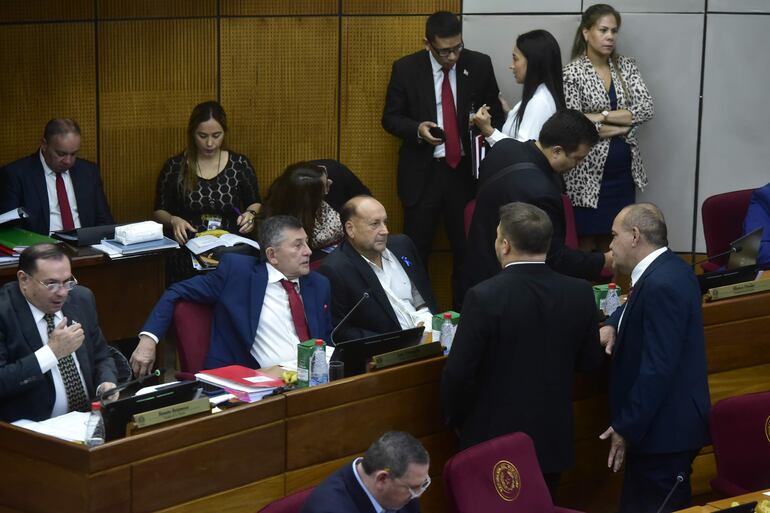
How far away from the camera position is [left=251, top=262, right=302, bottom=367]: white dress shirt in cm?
495

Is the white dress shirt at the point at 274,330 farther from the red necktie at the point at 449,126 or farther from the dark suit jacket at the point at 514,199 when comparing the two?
the red necktie at the point at 449,126

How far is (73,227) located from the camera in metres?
6.61

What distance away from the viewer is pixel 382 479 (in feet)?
11.6

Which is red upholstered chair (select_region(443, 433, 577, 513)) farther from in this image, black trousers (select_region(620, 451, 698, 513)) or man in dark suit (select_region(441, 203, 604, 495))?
black trousers (select_region(620, 451, 698, 513))

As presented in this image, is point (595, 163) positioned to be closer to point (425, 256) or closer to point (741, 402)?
point (425, 256)

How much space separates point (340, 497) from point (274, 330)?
5.11 feet

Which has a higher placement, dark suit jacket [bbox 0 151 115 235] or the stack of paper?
dark suit jacket [bbox 0 151 115 235]

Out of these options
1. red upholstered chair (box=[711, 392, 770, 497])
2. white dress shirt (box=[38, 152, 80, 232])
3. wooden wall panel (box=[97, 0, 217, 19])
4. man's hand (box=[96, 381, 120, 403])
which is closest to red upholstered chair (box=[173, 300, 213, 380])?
man's hand (box=[96, 381, 120, 403])

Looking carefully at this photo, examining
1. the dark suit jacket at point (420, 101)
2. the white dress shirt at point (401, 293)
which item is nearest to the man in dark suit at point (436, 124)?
the dark suit jacket at point (420, 101)

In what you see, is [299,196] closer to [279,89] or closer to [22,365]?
[279,89]

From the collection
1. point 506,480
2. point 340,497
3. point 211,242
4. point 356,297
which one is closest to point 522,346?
point 506,480

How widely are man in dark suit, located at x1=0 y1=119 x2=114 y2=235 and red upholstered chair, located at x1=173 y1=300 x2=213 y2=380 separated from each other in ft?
6.08

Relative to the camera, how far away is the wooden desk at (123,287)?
6.12 meters

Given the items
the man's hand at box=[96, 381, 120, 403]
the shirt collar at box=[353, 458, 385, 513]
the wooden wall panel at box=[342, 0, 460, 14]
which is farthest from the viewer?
the wooden wall panel at box=[342, 0, 460, 14]
